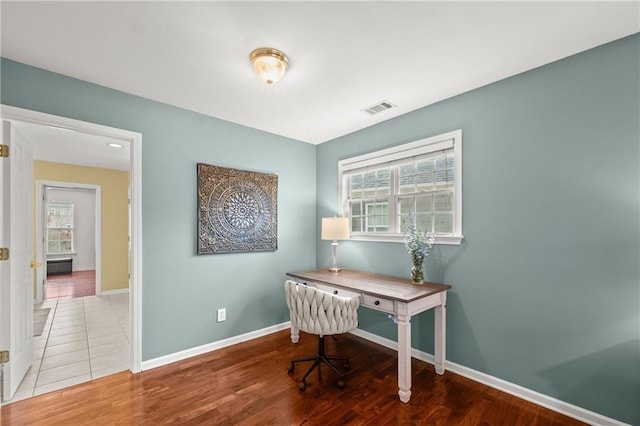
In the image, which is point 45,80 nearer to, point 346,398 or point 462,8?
point 462,8

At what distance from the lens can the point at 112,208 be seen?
5.61 metres

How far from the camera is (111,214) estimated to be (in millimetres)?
5582

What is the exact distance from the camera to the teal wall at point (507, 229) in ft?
5.88

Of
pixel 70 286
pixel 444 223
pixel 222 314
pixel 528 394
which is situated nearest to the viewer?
pixel 528 394

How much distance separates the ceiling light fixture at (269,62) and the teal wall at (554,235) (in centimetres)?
160

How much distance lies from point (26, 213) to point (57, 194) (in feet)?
23.6

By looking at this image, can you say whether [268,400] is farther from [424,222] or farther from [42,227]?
[42,227]

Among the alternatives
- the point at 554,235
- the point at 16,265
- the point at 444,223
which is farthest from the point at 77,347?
the point at 554,235

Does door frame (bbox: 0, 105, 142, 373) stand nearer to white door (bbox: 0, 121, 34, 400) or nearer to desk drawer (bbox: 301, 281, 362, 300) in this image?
white door (bbox: 0, 121, 34, 400)

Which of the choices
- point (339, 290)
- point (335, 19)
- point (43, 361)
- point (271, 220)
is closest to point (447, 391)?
point (339, 290)

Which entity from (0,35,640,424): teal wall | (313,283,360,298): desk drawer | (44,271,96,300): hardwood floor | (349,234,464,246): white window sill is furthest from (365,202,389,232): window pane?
(44,271,96,300): hardwood floor

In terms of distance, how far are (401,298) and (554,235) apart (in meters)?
1.20

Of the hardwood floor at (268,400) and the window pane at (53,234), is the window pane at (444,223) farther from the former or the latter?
the window pane at (53,234)

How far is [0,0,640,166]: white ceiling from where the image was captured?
1.56 meters
